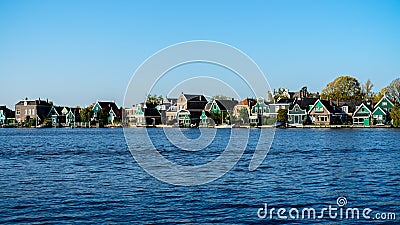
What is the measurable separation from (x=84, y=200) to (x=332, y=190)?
24.1ft

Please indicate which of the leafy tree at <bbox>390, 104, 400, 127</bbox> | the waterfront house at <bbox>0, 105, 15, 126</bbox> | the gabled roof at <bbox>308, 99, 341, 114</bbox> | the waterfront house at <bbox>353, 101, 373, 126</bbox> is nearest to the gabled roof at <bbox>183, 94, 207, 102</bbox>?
the gabled roof at <bbox>308, 99, 341, 114</bbox>

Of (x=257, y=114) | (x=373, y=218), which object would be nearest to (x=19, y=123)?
(x=257, y=114)

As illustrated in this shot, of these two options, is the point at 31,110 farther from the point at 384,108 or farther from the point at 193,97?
the point at 384,108

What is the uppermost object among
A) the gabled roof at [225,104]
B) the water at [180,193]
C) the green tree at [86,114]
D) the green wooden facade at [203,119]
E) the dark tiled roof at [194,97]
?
the dark tiled roof at [194,97]

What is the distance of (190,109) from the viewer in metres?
101

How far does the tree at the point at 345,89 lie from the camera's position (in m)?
98.7

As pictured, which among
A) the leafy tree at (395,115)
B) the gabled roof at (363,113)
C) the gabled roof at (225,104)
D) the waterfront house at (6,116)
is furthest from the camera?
the waterfront house at (6,116)

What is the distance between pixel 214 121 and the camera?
310 ft

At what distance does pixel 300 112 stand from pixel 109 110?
135ft

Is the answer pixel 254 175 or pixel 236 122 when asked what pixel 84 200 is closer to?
pixel 254 175

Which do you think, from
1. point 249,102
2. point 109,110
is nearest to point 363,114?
point 249,102

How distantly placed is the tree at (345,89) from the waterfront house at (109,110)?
41.4 metres

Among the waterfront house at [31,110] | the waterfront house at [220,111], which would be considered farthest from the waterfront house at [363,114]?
the waterfront house at [31,110]

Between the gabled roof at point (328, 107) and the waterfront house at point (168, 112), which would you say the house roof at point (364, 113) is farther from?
the waterfront house at point (168, 112)
